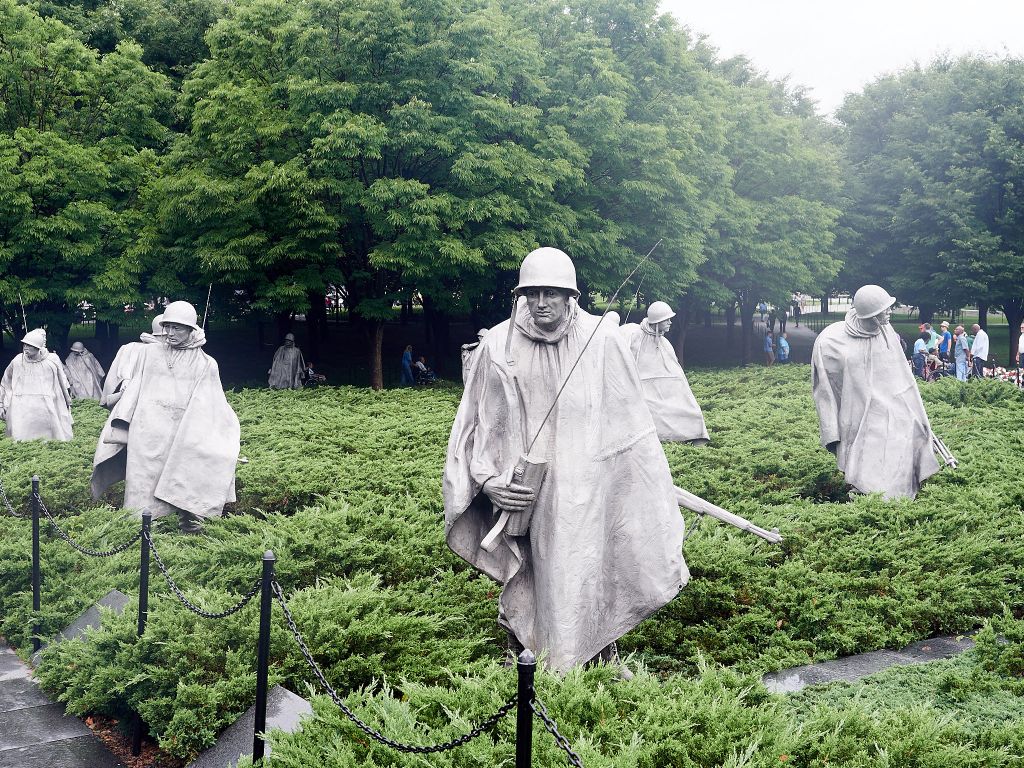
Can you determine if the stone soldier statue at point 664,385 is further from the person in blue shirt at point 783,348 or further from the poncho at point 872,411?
the person in blue shirt at point 783,348

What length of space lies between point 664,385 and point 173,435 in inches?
291

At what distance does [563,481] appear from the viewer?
5.55 m

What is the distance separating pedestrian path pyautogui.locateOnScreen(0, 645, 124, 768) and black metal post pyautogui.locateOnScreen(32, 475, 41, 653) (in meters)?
0.66

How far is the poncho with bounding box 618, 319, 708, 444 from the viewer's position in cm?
1458

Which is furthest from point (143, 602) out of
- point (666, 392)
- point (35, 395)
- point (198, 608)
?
point (35, 395)

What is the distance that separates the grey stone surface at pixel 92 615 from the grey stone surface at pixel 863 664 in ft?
15.2

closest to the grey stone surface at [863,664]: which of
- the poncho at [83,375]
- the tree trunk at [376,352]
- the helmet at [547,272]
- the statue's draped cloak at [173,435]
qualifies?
the helmet at [547,272]

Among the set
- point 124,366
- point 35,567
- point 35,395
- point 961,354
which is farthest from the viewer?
point 961,354

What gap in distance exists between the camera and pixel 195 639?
6.27m

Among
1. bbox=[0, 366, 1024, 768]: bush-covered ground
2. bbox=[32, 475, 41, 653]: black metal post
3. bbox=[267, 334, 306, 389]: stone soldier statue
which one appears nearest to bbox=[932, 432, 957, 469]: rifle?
bbox=[0, 366, 1024, 768]: bush-covered ground

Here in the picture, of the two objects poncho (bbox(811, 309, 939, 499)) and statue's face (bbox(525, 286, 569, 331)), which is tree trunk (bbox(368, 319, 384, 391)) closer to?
poncho (bbox(811, 309, 939, 499))

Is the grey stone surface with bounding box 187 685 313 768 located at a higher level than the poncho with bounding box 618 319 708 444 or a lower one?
lower

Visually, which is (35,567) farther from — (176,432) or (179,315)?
(179,315)

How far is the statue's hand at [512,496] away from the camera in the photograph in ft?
17.9
